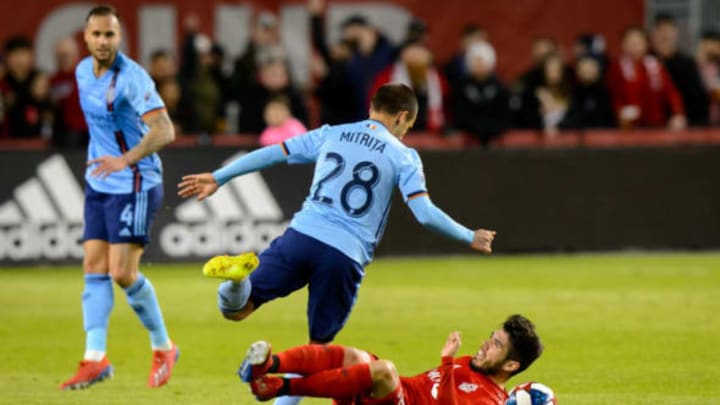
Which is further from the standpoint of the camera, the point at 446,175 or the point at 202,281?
the point at 446,175

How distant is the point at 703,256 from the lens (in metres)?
17.9

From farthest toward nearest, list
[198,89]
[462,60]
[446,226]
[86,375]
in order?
[462,60], [198,89], [86,375], [446,226]

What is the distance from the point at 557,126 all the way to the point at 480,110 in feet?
3.78

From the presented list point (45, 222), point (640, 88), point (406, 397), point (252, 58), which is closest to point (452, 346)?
point (406, 397)

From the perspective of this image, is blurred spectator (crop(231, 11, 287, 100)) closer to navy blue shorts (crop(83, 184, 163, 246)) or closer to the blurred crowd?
the blurred crowd

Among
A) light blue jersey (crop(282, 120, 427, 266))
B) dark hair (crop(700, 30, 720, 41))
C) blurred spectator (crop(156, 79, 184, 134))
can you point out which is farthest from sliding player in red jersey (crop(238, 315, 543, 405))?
A: dark hair (crop(700, 30, 720, 41))

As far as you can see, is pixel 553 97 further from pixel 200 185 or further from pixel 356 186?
pixel 200 185

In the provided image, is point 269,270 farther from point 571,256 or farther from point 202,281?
point 571,256

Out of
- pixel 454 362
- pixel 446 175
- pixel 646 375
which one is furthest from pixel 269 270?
pixel 446 175

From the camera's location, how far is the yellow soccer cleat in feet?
24.2

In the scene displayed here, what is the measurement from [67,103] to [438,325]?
24.1 ft

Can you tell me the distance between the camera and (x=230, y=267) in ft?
24.3

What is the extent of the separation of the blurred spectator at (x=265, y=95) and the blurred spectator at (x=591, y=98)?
Result: 3596mm

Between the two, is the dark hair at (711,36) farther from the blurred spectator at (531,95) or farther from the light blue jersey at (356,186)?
the light blue jersey at (356,186)
